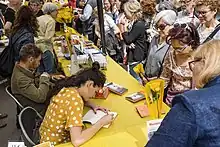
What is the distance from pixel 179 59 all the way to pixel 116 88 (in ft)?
2.07

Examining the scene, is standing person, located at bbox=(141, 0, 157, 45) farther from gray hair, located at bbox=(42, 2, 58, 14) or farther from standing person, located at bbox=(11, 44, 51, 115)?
standing person, located at bbox=(11, 44, 51, 115)

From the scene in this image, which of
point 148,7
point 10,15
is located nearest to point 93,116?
point 148,7

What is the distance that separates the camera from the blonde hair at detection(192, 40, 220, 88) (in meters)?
1.45

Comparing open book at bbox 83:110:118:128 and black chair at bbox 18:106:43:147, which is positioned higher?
open book at bbox 83:110:118:128

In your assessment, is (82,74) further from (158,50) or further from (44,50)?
(44,50)

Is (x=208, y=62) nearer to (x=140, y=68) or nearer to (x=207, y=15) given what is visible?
(x=140, y=68)

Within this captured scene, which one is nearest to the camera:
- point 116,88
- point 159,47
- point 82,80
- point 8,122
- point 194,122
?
point 194,122

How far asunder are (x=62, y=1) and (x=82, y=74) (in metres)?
4.71

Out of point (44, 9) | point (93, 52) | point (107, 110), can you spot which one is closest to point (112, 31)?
point (44, 9)

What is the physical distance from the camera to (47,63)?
4.85m

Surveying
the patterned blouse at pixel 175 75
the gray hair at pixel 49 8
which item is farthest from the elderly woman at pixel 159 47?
the gray hair at pixel 49 8

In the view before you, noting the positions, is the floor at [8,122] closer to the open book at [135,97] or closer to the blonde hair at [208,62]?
the open book at [135,97]

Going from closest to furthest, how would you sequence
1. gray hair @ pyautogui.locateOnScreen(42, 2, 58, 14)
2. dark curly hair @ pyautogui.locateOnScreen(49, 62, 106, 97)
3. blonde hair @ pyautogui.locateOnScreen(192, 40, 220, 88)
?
blonde hair @ pyautogui.locateOnScreen(192, 40, 220, 88)
dark curly hair @ pyautogui.locateOnScreen(49, 62, 106, 97)
gray hair @ pyautogui.locateOnScreen(42, 2, 58, 14)

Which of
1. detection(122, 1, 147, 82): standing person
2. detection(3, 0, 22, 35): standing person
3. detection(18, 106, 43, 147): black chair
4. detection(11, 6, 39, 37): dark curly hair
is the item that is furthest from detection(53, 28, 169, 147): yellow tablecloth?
detection(3, 0, 22, 35): standing person
